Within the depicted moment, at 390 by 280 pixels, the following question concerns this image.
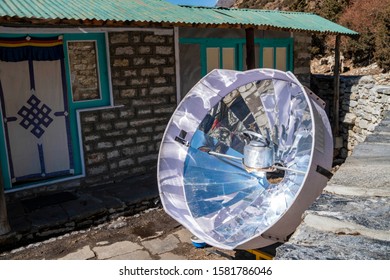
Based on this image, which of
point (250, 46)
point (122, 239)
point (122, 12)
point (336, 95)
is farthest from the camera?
point (336, 95)

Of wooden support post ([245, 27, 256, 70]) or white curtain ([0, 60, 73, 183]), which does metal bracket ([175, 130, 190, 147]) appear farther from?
wooden support post ([245, 27, 256, 70])

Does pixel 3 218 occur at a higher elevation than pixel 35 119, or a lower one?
lower

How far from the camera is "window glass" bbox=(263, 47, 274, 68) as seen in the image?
30.7 feet

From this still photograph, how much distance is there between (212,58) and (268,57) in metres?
1.86

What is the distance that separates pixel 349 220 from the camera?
1.70m

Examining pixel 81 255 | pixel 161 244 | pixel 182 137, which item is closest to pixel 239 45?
pixel 182 137

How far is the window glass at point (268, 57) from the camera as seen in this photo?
30.7ft

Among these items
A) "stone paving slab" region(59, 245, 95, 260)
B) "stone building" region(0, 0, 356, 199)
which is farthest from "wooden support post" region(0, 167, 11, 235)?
"stone building" region(0, 0, 356, 199)

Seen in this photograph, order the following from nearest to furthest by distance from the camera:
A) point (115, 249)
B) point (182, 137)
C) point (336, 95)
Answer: point (182, 137) < point (115, 249) < point (336, 95)

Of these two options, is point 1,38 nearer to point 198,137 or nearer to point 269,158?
point 198,137

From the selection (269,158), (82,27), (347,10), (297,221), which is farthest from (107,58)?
(347,10)

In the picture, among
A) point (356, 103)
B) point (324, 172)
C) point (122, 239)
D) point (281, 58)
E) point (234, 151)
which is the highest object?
point (281, 58)

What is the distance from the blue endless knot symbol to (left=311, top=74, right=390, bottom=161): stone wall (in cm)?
749

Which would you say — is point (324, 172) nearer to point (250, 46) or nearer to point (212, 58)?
point (250, 46)
